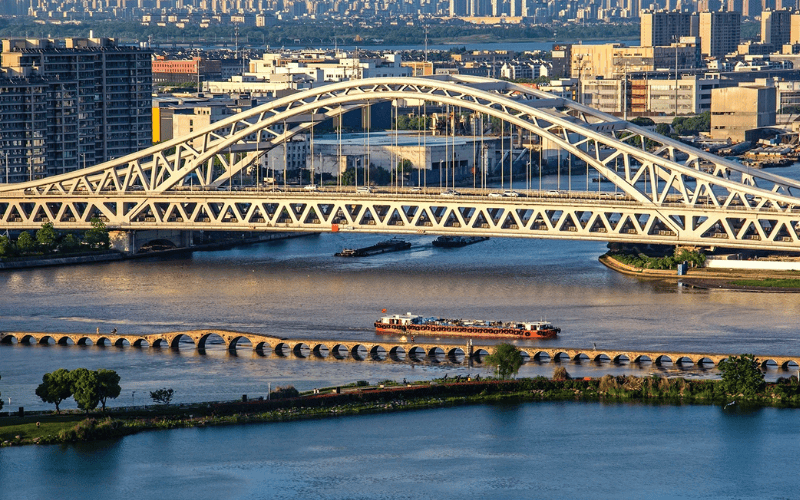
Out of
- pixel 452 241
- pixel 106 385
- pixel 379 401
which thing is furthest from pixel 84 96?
pixel 379 401

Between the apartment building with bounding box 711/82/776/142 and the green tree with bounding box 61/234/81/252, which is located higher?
the apartment building with bounding box 711/82/776/142

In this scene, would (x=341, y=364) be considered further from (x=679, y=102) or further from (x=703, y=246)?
(x=679, y=102)

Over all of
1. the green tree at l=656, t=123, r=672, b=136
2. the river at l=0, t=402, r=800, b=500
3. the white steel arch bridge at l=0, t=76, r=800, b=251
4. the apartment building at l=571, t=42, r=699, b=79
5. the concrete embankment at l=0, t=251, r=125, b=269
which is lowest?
the river at l=0, t=402, r=800, b=500

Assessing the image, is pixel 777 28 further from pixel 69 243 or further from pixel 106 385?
pixel 106 385

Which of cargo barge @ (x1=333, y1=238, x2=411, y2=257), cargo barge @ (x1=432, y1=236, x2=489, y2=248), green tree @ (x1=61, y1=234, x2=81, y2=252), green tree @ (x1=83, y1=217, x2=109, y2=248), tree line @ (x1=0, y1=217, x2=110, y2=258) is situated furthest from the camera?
cargo barge @ (x1=432, y1=236, x2=489, y2=248)

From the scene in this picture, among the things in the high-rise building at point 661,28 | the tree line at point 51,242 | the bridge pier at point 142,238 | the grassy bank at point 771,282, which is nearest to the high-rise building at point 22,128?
the tree line at point 51,242

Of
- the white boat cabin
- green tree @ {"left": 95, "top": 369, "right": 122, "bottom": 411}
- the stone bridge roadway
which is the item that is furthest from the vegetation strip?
the white boat cabin

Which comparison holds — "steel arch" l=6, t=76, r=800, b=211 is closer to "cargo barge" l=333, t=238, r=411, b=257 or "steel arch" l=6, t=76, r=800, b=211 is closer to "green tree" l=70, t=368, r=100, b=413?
"cargo barge" l=333, t=238, r=411, b=257

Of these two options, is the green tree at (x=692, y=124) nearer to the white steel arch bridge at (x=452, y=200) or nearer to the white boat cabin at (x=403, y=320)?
the white steel arch bridge at (x=452, y=200)

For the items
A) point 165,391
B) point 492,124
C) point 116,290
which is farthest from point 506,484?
point 492,124
